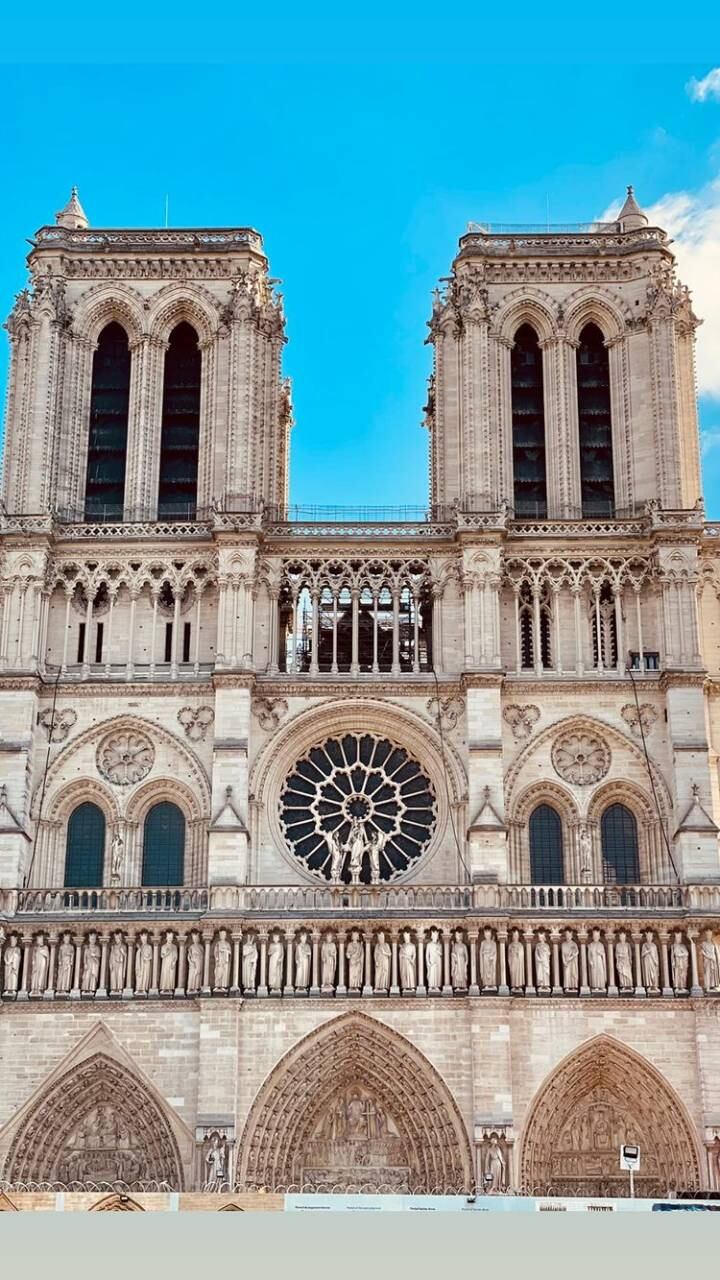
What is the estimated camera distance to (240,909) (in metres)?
→ 37.4

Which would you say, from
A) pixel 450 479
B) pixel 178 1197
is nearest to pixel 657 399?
pixel 450 479

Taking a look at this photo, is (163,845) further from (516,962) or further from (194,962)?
(516,962)

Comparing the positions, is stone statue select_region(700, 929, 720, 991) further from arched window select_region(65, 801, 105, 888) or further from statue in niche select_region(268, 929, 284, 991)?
arched window select_region(65, 801, 105, 888)

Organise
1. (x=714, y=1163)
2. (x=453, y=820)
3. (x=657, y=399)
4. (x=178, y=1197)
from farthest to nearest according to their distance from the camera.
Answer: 1. (x=657, y=399)
2. (x=453, y=820)
3. (x=714, y=1163)
4. (x=178, y=1197)

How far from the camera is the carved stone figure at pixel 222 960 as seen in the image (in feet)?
121

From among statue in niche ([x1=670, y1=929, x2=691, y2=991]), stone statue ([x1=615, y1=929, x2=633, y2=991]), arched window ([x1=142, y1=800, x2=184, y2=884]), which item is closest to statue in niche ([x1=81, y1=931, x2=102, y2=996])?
arched window ([x1=142, y1=800, x2=184, y2=884])

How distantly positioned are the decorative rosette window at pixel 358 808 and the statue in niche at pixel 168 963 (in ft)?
Result: 11.5

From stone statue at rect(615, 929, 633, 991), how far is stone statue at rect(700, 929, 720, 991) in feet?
4.67

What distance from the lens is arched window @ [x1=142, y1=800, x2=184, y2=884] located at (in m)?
39.5

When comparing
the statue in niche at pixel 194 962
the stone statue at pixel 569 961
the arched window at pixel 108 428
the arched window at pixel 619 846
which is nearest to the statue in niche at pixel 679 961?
the stone statue at pixel 569 961

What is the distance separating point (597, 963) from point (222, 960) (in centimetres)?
743

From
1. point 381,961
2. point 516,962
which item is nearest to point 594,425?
point 516,962

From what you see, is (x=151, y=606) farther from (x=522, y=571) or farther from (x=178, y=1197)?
(x=178, y=1197)

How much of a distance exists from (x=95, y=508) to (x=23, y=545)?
2.38 m
